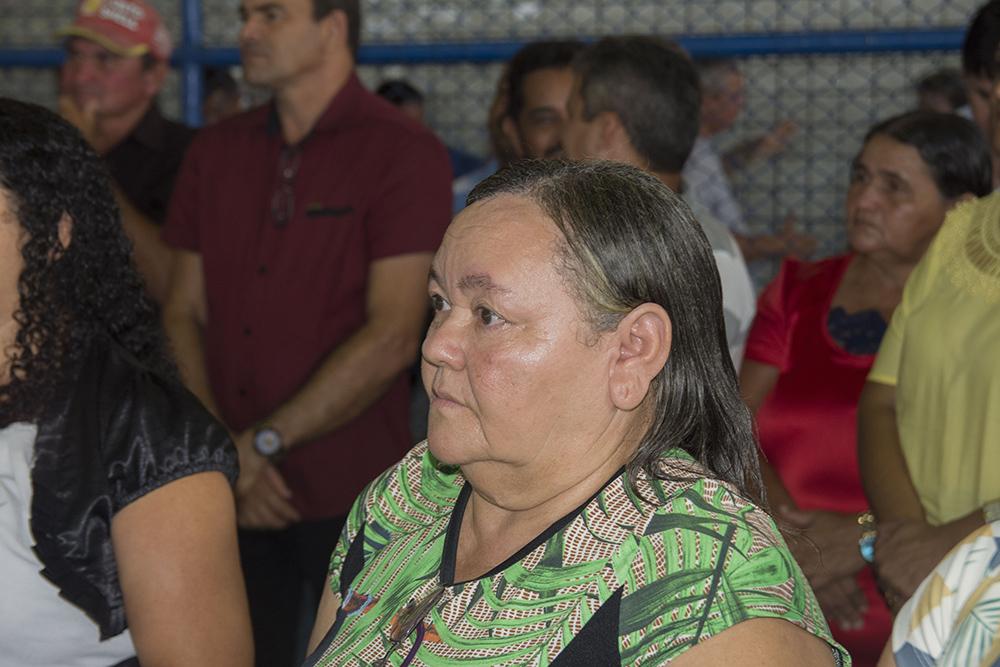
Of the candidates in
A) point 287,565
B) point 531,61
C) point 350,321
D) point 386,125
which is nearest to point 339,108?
point 386,125

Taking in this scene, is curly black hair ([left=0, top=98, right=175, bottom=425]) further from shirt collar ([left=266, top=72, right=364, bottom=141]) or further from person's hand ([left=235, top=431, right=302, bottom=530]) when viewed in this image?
shirt collar ([left=266, top=72, right=364, bottom=141])

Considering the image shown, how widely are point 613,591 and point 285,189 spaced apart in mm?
2292

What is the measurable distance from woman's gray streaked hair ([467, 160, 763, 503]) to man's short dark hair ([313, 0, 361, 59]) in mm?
2111

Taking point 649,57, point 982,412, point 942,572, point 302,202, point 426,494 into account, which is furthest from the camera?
point 302,202

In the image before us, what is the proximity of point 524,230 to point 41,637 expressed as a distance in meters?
1.04

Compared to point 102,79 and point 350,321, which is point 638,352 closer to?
point 350,321

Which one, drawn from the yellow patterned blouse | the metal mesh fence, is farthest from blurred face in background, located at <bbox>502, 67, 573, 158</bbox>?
the yellow patterned blouse

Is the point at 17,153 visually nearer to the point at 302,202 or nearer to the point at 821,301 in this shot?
the point at 302,202

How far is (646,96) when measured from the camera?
115 inches

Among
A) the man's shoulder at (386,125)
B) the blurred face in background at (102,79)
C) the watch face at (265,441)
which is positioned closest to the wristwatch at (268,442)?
the watch face at (265,441)

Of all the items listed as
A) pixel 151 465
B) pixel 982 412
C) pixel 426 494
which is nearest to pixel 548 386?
pixel 426 494

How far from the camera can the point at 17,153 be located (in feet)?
6.95

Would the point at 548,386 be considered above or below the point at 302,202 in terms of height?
above

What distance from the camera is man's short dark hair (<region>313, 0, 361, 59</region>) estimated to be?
12.0 ft
